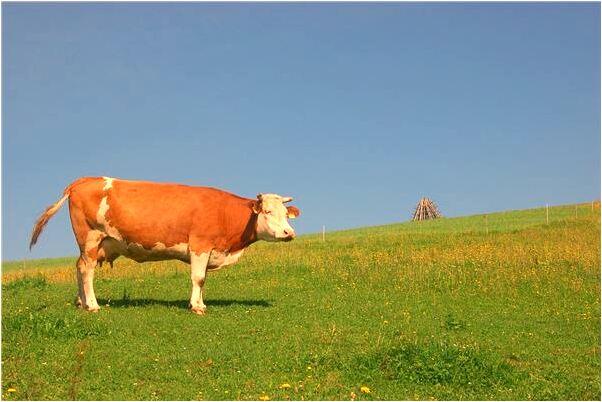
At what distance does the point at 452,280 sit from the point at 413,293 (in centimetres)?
252

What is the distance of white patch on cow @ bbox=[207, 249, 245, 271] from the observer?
56.5 feet

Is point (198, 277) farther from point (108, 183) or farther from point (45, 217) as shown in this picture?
point (45, 217)

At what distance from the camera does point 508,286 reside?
22.2m

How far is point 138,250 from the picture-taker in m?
16.9

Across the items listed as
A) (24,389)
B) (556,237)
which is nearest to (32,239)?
(24,389)

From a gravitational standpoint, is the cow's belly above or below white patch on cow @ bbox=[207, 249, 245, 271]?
above

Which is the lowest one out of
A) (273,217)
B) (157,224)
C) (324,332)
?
(324,332)

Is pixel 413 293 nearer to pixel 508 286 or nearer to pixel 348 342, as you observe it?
pixel 508 286

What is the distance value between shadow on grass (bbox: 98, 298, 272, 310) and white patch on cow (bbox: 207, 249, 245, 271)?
1279 mm

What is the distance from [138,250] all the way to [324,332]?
18.9 ft

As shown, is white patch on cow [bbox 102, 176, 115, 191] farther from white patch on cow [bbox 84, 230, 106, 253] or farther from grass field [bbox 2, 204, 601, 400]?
grass field [bbox 2, 204, 601, 400]

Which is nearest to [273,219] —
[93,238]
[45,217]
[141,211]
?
[141,211]

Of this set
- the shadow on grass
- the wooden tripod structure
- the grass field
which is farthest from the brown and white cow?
the wooden tripod structure

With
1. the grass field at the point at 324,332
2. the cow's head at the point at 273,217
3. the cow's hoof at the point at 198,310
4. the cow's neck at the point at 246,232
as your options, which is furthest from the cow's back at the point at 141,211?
the grass field at the point at 324,332
